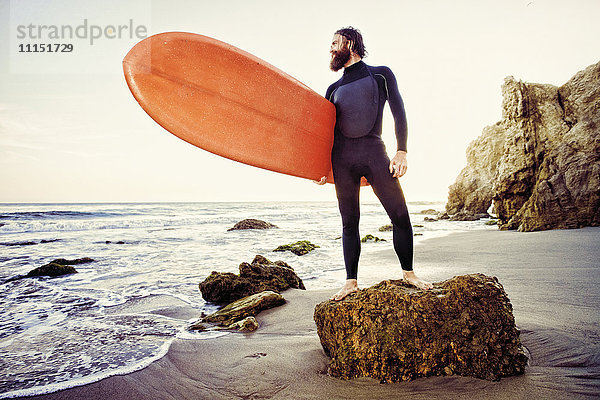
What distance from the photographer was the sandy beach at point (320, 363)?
1.75 m

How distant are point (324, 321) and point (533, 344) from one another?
1430 millimetres

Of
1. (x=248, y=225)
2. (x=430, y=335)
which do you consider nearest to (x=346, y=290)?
(x=430, y=335)

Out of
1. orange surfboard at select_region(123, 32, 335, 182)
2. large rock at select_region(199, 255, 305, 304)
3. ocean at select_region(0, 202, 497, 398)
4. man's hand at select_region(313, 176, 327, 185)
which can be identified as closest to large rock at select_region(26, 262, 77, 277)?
ocean at select_region(0, 202, 497, 398)

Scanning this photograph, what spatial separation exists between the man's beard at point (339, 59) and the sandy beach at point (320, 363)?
2.52m

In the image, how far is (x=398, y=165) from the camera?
8.64 feet

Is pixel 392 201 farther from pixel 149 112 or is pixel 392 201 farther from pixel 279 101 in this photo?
pixel 149 112

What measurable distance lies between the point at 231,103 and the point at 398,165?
154 cm

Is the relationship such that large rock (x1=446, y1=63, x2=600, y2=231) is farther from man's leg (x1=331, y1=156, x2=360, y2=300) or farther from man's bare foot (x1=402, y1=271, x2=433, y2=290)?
man's leg (x1=331, y1=156, x2=360, y2=300)

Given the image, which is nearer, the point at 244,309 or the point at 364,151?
the point at 364,151

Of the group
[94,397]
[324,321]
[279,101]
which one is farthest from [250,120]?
[94,397]

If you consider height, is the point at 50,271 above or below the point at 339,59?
below

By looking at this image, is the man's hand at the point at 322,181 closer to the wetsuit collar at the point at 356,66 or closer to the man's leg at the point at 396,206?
the man's leg at the point at 396,206

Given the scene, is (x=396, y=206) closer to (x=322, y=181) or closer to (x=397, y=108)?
(x=322, y=181)

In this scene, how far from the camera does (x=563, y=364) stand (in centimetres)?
188
